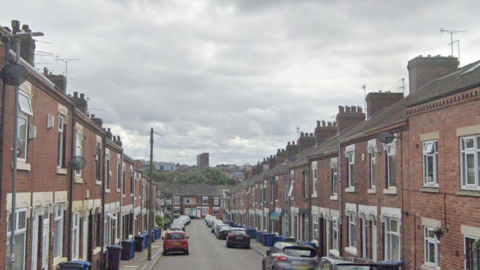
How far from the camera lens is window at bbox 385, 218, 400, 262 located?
1783 centimetres

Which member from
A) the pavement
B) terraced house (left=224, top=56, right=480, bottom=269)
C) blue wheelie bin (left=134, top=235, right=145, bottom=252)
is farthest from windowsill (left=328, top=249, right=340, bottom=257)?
blue wheelie bin (left=134, top=235, right=145, bottom=252)

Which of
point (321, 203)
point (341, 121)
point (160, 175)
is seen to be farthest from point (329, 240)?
point (160, 175)

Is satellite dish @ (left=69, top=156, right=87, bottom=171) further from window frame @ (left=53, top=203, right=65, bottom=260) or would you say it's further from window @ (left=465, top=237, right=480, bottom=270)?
window @ (left=465, top=237, right=480, bottom=270)

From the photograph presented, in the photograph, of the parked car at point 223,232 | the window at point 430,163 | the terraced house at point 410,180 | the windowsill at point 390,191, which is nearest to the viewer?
the terraced house at point 410,180

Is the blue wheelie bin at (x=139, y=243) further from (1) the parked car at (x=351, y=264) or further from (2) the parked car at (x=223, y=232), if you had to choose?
(1) the parked car at (x=351, y=264)

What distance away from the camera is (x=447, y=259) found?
44.9ft

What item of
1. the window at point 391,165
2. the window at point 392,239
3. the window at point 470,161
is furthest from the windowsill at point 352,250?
the window at point 470,161

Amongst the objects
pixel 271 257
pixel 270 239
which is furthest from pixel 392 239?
pixel 270 239

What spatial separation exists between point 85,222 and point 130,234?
55.5 ft

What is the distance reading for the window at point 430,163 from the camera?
14773 millimetres

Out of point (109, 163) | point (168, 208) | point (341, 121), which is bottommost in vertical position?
point (168, 208)

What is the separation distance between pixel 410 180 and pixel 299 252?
4.74m

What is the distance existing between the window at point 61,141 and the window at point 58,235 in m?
1.36

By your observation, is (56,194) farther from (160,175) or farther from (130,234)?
(160,175)
